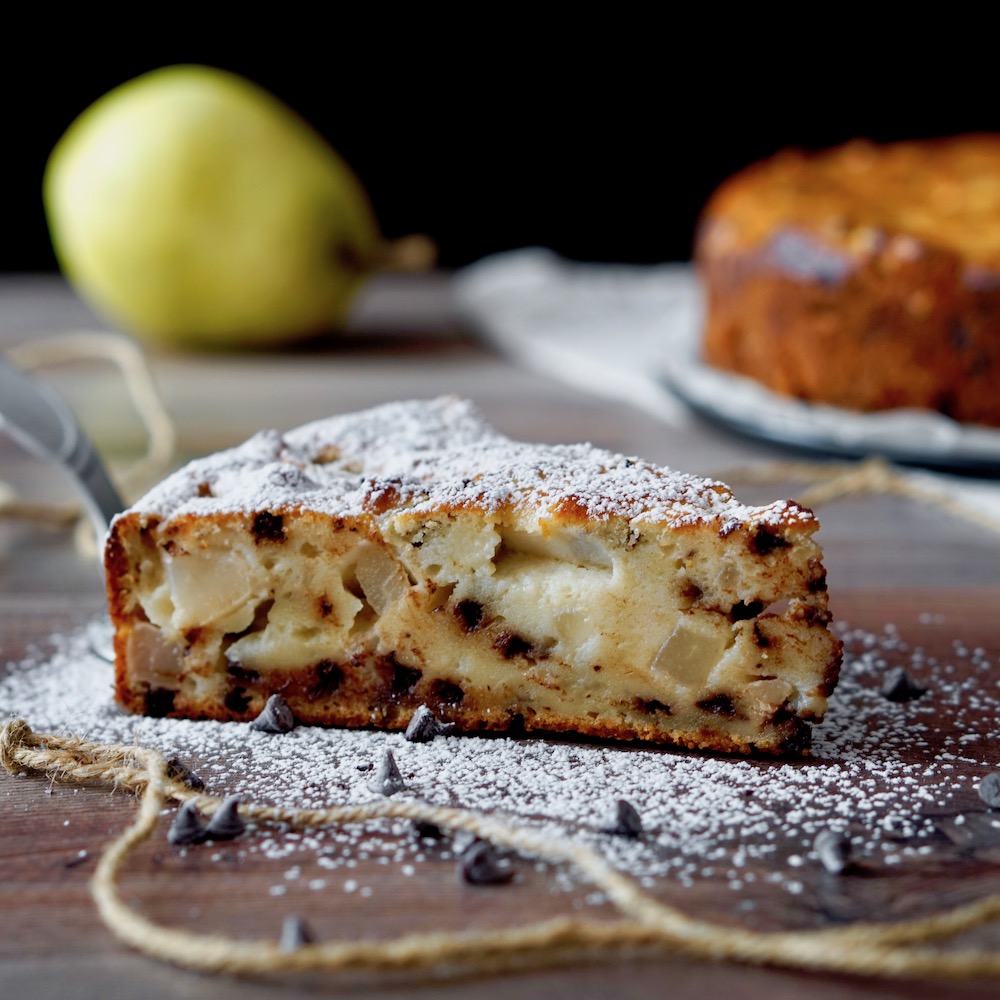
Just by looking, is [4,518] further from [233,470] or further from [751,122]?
[751,122]

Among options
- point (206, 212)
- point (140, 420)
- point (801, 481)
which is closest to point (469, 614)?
point (801, 481)

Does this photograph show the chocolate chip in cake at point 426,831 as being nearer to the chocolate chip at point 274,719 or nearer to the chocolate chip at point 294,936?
the chocolate chip at point 294,936

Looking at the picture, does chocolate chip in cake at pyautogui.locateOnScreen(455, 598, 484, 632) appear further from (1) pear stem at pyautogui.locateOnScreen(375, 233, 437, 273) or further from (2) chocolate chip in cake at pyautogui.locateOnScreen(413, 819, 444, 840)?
(1) pear stem at pyautogui.locateOnScreen(375, 233, 437, 273)

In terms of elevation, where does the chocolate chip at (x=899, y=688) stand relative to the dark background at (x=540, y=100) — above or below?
below

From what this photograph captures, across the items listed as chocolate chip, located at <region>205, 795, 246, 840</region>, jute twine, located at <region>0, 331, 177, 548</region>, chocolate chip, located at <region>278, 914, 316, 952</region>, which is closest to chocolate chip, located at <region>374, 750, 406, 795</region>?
chocolate chip, located at <region>205, 795, 246, 840</region>

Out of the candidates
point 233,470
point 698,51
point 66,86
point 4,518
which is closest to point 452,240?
point 698,51

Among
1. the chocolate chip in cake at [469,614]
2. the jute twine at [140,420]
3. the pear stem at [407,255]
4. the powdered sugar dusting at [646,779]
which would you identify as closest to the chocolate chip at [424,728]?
the powdered sugar dusting at [646,779]
